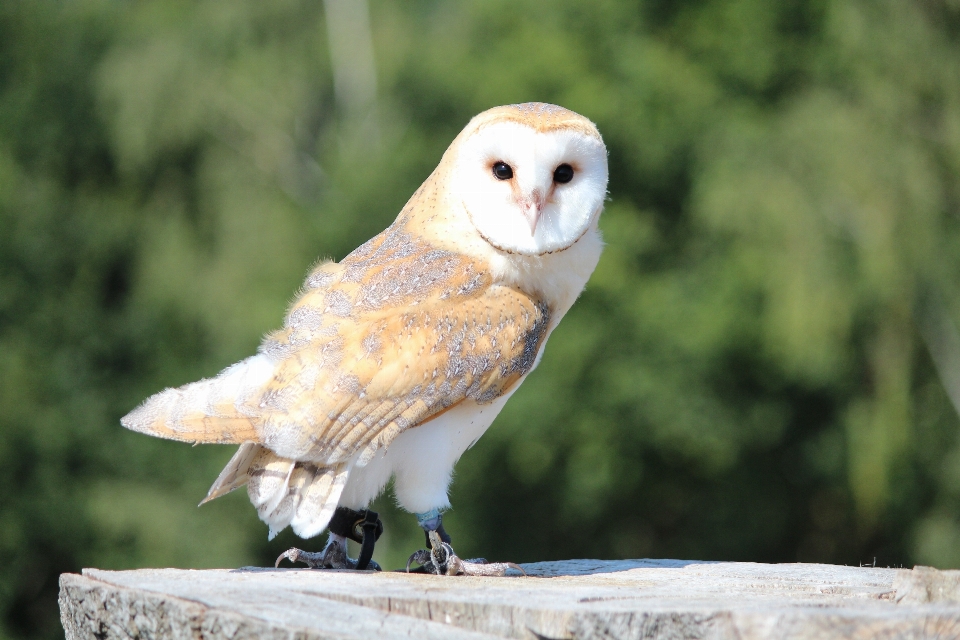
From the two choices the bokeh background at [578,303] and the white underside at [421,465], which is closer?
the white underside at [421,465]

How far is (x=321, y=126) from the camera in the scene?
14641 millimetres

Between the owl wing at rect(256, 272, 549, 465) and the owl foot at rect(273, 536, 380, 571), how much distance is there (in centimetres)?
46

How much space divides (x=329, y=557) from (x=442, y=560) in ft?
1.25

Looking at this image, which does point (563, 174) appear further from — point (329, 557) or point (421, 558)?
point (329, 557)

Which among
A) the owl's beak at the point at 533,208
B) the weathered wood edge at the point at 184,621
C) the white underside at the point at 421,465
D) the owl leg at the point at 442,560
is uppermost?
the owl's beak at the point at 533,208

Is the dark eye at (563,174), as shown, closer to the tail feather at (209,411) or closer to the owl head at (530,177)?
the owl head at (530,177)

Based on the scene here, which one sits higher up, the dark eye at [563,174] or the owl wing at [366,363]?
the dark eye at [563,174]

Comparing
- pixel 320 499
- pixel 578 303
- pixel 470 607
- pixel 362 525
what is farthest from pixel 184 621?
pixel 578 303

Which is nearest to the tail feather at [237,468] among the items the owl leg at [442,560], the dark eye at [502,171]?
the owl leg at [442,560]

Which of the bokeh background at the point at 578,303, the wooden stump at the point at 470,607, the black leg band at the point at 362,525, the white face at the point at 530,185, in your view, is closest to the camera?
the wooden stump at the point at 470,607

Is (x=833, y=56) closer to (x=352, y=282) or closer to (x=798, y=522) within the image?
(x=798, y=522)

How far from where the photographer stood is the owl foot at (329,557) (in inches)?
113

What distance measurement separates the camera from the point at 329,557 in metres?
2.88

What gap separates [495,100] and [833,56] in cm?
348
